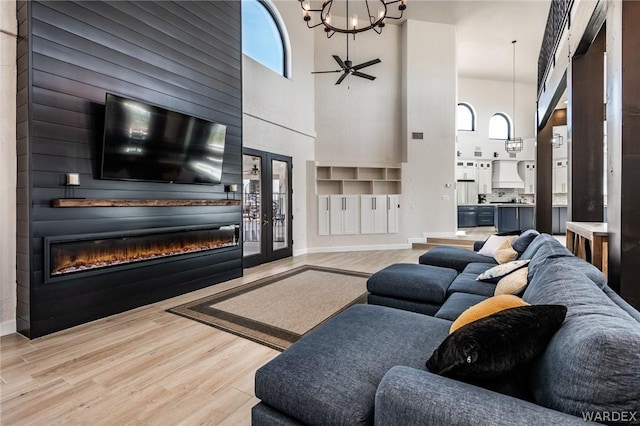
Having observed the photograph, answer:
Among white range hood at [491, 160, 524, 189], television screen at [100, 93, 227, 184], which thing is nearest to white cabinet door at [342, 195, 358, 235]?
television screen at [100, 93, 227, 184]

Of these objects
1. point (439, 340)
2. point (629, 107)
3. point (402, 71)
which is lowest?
point (439, 340)

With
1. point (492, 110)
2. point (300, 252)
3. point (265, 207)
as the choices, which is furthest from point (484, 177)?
point (265, 207)

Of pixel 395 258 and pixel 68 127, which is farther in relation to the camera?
pixel 395 258

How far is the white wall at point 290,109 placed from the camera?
19.3 feet

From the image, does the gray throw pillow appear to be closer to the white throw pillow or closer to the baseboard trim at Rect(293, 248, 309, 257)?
the white throw pillow

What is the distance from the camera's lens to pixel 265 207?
20.6 feet

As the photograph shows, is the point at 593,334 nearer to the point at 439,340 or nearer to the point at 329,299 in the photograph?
the point at 439,340

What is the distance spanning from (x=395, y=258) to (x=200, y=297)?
419cm

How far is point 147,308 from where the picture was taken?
11.8 feet

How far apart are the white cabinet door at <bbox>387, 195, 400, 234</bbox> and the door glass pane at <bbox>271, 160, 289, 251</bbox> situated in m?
2.67

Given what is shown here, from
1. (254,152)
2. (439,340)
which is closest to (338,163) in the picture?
(254,152)

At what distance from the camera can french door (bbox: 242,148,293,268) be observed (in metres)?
5.94

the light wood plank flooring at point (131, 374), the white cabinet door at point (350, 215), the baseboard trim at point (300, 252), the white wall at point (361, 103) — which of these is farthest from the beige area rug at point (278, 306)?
the white wall at point (361, 103)

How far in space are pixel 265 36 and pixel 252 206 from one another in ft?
11.2
